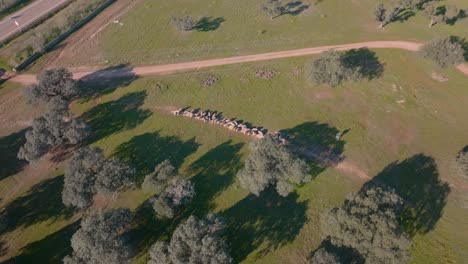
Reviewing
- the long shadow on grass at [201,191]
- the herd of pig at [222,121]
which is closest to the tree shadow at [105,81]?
the herd of pig at [222,121]

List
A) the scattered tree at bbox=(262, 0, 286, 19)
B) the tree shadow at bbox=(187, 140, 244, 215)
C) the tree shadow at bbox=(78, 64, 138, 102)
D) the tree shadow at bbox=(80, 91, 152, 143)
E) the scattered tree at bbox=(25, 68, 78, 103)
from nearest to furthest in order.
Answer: the tree shadow at bbox=(187, 140, 244, 215) < the tree shadow at bbox=(80, 91, 152, 143) < the scattered tree at bbox=(25, 68, 78, 103) < the tree shadow at bbox=(78, 64, 138, 102) < the scattered tree at bbox=(262, 0, 286, 19)

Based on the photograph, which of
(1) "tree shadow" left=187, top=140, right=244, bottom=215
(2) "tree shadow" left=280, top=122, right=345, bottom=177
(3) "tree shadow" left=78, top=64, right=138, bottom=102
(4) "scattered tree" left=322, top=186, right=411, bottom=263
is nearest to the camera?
(4) "scattered tree" left=322, top=186, right=411, bottom=263

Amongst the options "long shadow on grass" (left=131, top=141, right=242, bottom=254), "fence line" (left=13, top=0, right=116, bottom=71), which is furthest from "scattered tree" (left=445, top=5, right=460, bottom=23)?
"fence line" (left=13, top=0, right=116, bottom=71)

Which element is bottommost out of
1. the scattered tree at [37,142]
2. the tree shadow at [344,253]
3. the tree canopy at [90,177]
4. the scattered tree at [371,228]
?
the tree shadow at [344,253]

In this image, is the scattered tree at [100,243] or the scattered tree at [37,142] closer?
the scattered tree at [100,243]

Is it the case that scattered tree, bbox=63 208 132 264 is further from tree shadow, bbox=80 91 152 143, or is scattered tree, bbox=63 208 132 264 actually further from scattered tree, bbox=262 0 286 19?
scattered tree, bbox=262 0 286 19

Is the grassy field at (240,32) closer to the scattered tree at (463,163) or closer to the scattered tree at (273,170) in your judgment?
the scattered tree at (273,170)

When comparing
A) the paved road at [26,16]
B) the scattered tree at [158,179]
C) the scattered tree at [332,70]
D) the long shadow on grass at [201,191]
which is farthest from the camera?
the paved road at [26,16]

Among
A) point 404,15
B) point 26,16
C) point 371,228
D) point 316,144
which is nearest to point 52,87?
point 26,16
